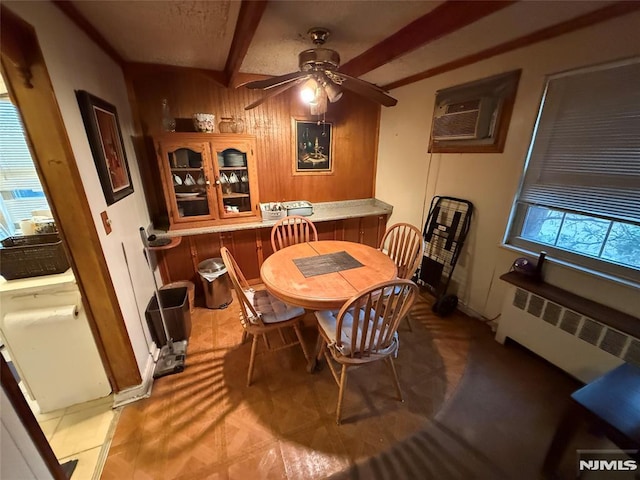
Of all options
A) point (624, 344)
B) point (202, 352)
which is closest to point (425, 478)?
point (624, 344)

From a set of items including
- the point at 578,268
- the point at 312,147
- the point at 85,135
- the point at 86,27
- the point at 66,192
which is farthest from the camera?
the point at 312,147

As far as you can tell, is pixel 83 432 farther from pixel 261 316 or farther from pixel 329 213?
pixel 329 213

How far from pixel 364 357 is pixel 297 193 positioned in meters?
2.25

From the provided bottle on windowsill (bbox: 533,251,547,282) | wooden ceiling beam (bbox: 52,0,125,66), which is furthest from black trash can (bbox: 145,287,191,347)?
bottle on windowsill (bbox: 533,251,547,282)

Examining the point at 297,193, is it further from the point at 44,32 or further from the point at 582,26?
the point at 582,26

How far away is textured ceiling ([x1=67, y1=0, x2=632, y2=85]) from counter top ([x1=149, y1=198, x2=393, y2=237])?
1.47 metres

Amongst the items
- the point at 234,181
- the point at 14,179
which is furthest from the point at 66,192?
the point at 14,179

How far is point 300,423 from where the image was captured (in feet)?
5.12

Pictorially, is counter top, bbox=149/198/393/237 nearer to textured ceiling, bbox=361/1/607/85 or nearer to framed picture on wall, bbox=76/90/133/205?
framed picture on wall, bbox=76/90/133/205

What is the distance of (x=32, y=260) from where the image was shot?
143 cm

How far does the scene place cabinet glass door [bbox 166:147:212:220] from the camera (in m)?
2.48

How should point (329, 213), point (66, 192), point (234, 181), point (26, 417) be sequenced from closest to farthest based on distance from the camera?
point (26, 417)
point (66, 192)
point (234, 181)
point (329, 213)

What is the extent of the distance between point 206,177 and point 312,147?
1.31m

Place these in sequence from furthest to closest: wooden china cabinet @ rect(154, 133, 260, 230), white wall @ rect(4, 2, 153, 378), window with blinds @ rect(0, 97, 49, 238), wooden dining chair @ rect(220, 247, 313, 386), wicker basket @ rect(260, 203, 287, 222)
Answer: wicker basket @ rect(260, 203, 287, 222), wooden china cabinet @ rect(154, 133, 260, 230), window with blinds @ rect(0, 97, 49, 238), wooden dining chair @ rect(220, 247, 313, 386), white wall @ rect(4, 2, 153, 378)
